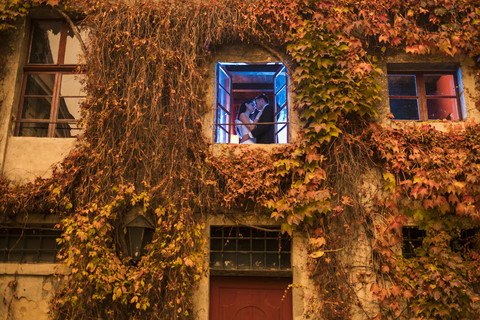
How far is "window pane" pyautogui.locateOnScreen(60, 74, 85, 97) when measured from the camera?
21.6 feet

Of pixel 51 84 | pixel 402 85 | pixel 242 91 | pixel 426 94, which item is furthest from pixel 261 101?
pixel 51 84

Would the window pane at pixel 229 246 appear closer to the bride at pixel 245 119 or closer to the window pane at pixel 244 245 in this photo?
the window pane at pixel 244 245

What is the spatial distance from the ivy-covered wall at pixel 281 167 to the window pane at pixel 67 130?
1.62ft

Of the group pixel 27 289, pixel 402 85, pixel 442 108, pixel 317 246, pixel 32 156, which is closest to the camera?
pixel 317 246

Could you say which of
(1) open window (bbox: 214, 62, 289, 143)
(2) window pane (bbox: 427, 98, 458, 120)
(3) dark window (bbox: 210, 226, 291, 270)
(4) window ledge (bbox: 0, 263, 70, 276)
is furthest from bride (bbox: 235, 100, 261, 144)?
(4) window ledge (bbox: 0, 263, 70, 276)

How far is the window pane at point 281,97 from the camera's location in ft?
21.9

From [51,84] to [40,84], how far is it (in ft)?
0.57

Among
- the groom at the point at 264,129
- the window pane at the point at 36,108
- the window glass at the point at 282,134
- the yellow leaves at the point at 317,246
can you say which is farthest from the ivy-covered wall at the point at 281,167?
the window pane at the point at 36,108

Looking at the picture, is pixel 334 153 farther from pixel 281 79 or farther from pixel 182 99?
pixel 182 99

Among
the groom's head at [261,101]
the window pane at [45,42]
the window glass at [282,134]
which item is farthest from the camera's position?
the groom's head at [261,101]

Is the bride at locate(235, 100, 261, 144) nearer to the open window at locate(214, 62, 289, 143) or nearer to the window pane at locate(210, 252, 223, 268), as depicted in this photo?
the open window at locate(214, 62, 289, 143)

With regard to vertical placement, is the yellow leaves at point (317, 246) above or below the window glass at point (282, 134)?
below

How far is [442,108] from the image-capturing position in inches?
258

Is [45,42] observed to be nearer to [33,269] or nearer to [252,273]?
[33,269]
